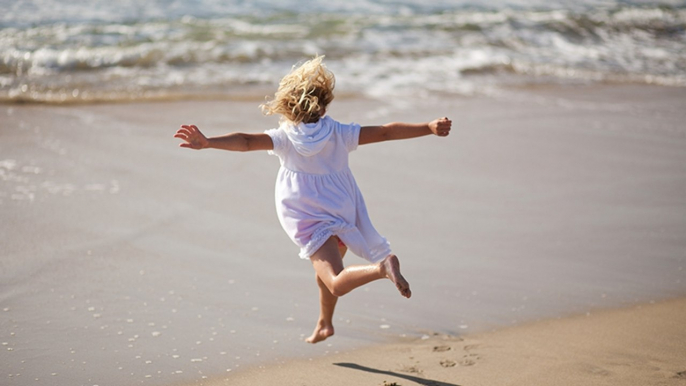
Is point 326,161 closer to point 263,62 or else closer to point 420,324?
point 420,324

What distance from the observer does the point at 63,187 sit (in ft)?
18.3

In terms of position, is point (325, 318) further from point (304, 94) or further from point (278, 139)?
point (304, 94)

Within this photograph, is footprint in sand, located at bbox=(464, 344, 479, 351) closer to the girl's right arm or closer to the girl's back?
the girl's back

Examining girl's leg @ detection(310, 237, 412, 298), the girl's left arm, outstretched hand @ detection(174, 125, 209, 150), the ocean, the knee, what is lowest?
the knee

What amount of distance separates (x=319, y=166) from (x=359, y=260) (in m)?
1.42

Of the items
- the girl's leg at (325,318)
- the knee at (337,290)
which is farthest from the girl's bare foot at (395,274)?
the girl's leg at (325,318)

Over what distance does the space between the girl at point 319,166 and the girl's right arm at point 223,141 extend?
0.03m

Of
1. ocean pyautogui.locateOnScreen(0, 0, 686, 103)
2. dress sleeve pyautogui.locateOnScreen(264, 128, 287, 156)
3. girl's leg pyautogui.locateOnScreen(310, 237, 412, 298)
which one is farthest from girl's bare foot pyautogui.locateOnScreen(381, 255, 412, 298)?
ocean pyautogui.locateOnScreen(0, 0, 686, 103)

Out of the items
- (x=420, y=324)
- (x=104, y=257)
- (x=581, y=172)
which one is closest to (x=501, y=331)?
(x=420, y=324)

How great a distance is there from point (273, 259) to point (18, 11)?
32.4 feet

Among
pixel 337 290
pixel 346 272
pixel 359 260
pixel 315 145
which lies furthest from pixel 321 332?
pixel 359 260

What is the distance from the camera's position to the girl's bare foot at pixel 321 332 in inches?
140

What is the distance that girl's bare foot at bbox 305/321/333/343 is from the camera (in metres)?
3.56

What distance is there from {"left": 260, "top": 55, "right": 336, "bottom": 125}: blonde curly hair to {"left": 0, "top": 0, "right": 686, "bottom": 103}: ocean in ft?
17.1
